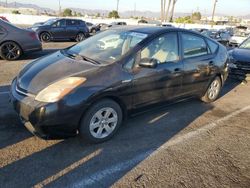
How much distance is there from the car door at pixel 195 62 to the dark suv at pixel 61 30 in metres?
14.1

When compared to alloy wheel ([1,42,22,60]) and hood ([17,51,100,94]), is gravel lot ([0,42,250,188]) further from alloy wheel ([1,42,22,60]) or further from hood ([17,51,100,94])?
alloy wheel ([1,42,22,60])

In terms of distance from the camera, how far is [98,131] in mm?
4258

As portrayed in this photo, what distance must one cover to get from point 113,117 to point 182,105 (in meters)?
2.26

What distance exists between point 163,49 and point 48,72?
6.21ft

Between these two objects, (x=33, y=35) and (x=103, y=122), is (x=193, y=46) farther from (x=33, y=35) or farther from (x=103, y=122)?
(x=33, y=35)

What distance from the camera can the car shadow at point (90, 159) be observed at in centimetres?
340

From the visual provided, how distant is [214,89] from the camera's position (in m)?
6.54

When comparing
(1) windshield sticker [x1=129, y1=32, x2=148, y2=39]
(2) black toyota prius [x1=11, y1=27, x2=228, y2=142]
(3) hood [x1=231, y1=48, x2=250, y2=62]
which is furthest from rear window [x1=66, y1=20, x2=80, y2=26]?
(1) windshield sticker [x1=129, y1=32, x2=148, y2=39]

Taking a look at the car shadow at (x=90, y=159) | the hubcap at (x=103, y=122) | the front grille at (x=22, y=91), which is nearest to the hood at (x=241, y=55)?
the car shadow at (x=90, y=159)

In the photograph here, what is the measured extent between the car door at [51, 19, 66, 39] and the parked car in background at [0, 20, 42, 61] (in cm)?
880

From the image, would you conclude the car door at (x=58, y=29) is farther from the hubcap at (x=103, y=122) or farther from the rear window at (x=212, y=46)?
the hubcap at (x=103, y=122)

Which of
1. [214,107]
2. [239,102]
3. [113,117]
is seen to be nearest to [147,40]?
[113,117]

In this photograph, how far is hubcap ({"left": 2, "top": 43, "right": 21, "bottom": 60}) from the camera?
1006cm

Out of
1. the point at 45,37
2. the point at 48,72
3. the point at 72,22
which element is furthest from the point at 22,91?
the point at 72,22
